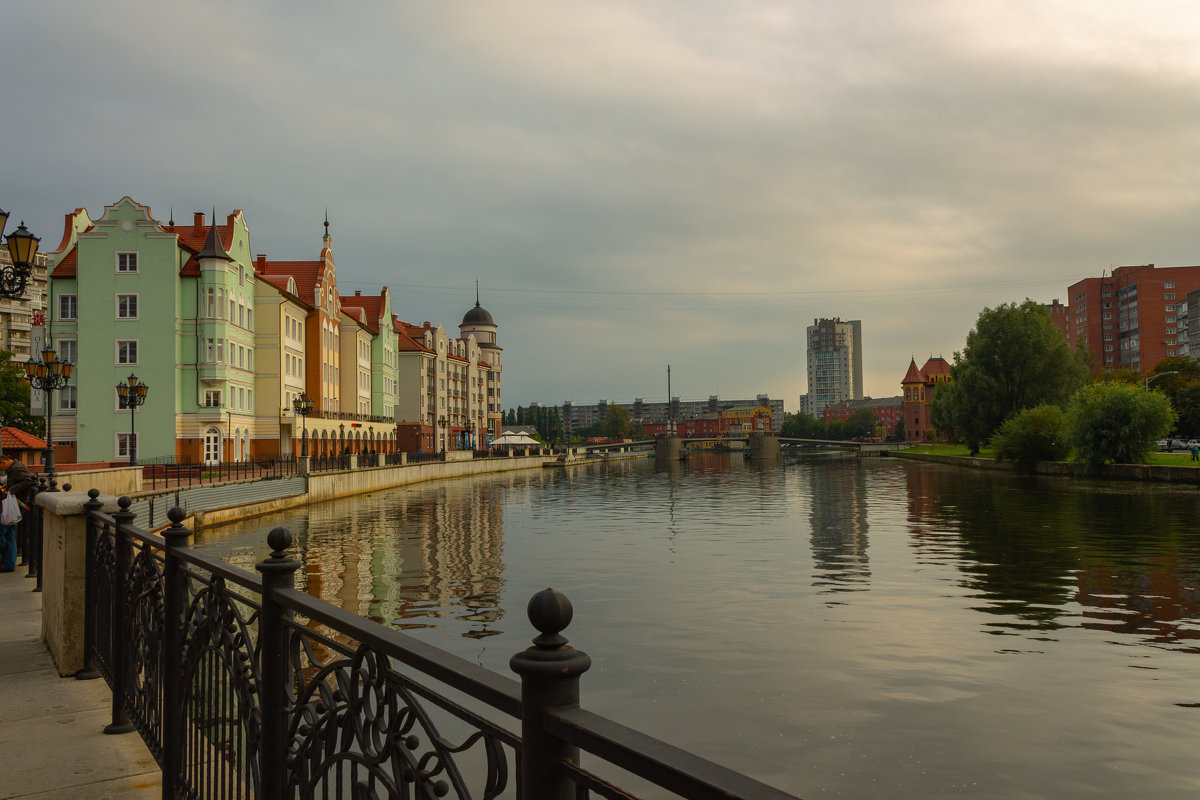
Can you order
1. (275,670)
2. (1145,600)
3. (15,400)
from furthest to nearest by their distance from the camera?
(15,400) < (1145,600) < (275,670)

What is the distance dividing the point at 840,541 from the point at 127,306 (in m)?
40.7

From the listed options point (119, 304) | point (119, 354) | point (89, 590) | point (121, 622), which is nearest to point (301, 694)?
point (121, 622)

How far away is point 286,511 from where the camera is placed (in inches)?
1523

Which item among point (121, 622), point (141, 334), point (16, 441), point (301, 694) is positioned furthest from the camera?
point (141, 334)

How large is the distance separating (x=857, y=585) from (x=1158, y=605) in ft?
18.8

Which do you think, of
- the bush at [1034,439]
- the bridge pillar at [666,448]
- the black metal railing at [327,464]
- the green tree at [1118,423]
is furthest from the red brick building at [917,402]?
the black metal railing at [327,464]

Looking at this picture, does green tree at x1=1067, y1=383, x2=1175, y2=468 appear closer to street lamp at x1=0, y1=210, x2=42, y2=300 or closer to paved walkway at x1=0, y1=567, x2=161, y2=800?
street lamp at x1=0, y1=210, x2=42, y2=300

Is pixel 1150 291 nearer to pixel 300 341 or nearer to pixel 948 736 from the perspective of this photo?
pixel 300 341

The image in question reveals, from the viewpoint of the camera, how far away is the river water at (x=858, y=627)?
9219 millimetres

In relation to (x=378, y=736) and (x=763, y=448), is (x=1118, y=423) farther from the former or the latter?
(x=763, y=448)

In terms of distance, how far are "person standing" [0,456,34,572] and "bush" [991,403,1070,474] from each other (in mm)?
62170

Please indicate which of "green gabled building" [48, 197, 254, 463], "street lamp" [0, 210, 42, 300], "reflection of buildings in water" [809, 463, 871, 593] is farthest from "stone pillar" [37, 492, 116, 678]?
"green gabled building" [48, 197, 254, 463]

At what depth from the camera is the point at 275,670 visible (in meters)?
3.56

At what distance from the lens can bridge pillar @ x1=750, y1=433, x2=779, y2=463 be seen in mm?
130750
